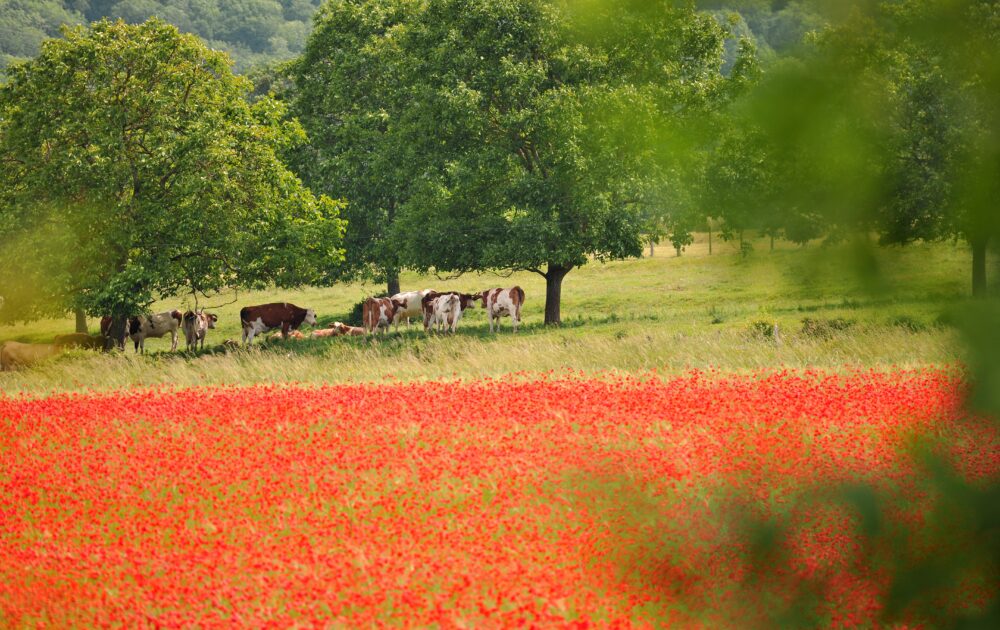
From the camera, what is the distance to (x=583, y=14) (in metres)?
3.62

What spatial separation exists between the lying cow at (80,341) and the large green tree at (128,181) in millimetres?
1013

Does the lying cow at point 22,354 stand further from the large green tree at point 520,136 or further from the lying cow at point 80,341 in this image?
the large green tree at point 520,136

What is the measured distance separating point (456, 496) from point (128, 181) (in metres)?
25.4

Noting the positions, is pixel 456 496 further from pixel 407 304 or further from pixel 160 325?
pixel 160 325

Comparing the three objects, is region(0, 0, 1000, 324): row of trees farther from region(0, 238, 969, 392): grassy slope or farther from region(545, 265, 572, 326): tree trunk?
region(0, 238, 969, 392): grassy slope

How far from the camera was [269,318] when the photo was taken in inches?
1460

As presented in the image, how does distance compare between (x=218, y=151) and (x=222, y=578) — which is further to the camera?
(x=218, y=151)

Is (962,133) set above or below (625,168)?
below

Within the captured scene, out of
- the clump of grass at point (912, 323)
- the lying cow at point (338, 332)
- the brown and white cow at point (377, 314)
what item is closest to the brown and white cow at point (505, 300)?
the brown and white cow at point (377, 314)

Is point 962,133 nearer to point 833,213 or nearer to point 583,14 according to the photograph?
point 833,213

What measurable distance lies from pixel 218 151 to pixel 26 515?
22236mm

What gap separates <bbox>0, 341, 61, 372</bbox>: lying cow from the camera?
2961 cm

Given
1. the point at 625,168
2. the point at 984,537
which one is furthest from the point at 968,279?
the point at 625,168

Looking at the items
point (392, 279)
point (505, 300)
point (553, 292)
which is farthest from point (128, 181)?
point (392, 279)
